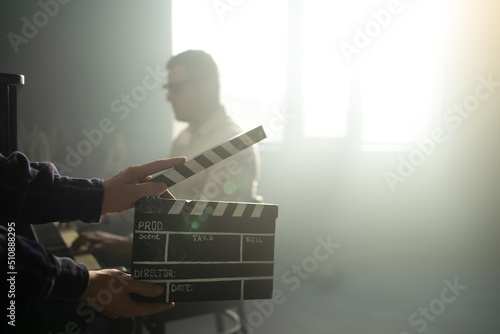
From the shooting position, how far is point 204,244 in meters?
0.85

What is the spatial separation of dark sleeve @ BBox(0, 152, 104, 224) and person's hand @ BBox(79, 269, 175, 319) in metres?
0.16

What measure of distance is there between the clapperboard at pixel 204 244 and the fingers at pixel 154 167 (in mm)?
41

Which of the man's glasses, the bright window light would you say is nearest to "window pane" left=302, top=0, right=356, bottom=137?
the bright window light

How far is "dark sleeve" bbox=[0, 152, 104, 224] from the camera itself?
862mm

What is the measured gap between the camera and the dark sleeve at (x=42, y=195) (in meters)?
0.86

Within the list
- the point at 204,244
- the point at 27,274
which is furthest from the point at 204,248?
the point at 27,274

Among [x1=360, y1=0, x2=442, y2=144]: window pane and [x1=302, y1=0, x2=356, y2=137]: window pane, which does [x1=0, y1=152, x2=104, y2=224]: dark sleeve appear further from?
[x1=360, y1=0, x2=442, y2=144]: window pane


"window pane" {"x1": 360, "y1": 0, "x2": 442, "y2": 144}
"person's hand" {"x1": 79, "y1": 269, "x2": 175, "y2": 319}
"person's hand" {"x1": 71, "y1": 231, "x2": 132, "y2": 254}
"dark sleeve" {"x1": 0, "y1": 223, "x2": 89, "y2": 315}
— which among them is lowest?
"person's hand" {"x1": 71, "y1": 231, "x2": 132, "y2": 254}

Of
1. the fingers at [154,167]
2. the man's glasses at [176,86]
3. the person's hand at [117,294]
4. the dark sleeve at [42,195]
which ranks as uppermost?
the man's glasses at [176,86]

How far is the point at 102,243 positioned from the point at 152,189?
78 centimetres

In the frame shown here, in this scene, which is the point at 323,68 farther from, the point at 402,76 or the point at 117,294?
the point at 117,294

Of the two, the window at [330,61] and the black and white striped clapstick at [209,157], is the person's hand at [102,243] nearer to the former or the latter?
the black and white striped clapstick at [209,157]

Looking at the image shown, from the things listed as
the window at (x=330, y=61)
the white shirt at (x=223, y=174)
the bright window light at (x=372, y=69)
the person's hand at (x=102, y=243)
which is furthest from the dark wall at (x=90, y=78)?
the bright window light at (x=372, y=69)

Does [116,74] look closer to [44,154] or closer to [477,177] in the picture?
[44,154]
